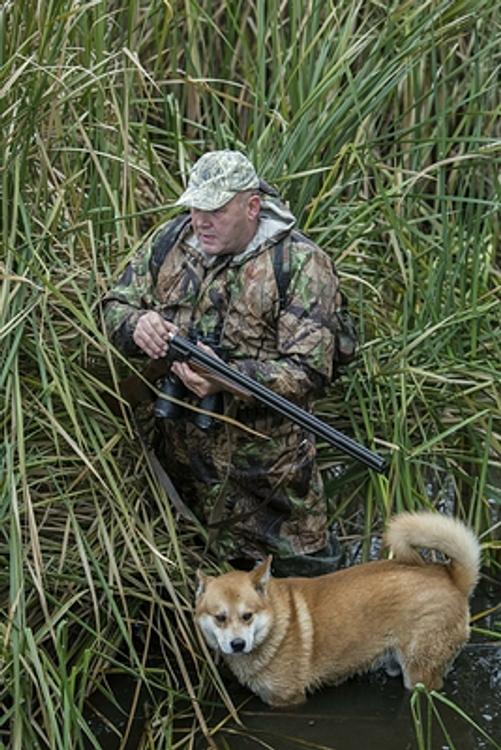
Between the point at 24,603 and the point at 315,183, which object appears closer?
the point at 24,603

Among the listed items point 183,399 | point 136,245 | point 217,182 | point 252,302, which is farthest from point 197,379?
point 136,245

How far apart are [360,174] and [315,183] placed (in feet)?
1.67

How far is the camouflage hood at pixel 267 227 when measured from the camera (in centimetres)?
568

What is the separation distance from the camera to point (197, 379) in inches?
219

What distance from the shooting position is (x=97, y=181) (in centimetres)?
630

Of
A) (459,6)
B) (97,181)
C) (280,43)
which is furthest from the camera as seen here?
(280,43)

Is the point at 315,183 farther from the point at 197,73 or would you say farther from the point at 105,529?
the point at 105,529

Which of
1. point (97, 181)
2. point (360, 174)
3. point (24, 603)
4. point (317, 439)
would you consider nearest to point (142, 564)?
point (24, 603)

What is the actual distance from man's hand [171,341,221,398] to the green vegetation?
262mm

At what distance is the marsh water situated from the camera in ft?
17.8

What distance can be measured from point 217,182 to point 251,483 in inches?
44.8

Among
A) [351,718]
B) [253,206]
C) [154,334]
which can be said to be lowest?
[351,718]

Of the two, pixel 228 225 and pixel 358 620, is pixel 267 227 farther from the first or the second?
pixel 358 620

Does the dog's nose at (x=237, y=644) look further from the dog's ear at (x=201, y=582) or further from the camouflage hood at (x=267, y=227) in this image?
the camouflage hood at (x=267, y=227)
